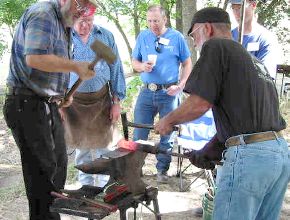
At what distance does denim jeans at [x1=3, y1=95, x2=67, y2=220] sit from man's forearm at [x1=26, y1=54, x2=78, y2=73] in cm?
33

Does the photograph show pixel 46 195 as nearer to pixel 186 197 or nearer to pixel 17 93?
pixel 17 93

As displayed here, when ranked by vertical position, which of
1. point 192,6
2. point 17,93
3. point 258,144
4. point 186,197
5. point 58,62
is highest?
point 192,6

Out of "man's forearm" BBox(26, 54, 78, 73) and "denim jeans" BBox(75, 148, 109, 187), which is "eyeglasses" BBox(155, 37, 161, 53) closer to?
"denim jeans" BBox(75, 148, 109, 187)

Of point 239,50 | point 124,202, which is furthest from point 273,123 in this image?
point 124,202

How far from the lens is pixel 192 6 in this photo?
721 cm

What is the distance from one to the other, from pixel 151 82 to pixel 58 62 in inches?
88.9

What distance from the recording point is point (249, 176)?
7.69 feet

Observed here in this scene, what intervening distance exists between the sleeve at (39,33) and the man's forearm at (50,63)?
4cm

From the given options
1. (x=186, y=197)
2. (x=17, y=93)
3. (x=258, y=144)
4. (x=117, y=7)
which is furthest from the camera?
(x=117, y=7)

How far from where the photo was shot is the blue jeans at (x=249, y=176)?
2352 millimetres

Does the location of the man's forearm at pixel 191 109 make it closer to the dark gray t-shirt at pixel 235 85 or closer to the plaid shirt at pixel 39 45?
the dark gray t-shirt at pixel 235 85

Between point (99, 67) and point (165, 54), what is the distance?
109 cm

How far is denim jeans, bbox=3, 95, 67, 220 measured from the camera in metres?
3.07

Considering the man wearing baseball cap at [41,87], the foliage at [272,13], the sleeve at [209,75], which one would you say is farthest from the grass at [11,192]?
the foliage at [272,13]
